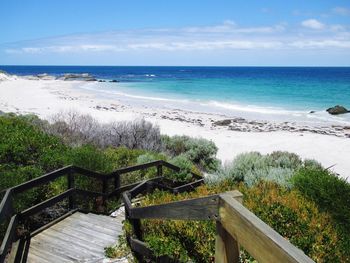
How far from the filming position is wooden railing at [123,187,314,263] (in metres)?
2.00

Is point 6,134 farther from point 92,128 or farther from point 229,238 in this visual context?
A: point 229,238

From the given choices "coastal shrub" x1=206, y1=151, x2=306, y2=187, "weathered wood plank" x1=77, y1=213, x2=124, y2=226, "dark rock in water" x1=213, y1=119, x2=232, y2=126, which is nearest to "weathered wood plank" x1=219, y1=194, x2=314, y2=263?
"weathered wood plank" x1=77, y1=213, x2=124, y2=226

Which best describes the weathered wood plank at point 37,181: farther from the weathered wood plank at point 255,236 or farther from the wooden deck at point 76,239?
the weathered wood plank at point 255,236

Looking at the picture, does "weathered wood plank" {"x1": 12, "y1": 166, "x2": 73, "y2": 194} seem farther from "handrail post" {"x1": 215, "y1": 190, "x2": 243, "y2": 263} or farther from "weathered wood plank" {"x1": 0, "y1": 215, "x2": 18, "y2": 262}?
"handrail post" {"x1": 215, "y1": 190, "x2": 243, "y2": 263}

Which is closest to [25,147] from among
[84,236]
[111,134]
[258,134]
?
[84,236]

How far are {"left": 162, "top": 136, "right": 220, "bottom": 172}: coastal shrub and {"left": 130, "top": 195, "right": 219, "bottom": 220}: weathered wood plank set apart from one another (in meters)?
10.3

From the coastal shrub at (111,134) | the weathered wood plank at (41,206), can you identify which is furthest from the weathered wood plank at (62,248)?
the coastal shrub at (111,134)

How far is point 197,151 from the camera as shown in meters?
14.9

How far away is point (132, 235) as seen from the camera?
515cm

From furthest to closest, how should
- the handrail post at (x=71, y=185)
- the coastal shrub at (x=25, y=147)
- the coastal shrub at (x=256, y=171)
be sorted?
the coastal shrub at (x=25, y=147), the coastal shrub at (x=256, y=171), the handrail post at (x=71, y=185)

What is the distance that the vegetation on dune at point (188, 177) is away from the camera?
4520mm

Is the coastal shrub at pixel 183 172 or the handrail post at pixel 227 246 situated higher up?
the handrail post at pixel 227 246

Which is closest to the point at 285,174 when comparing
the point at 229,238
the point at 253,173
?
the point at 253,173

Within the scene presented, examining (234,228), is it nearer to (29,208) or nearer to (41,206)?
(29,208)
